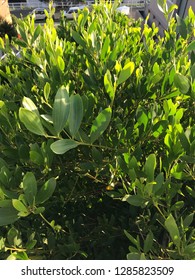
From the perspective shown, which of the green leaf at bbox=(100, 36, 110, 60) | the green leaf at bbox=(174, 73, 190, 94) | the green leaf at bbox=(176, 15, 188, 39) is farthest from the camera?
the green leaf at bbox=(176, 15, 188, 39)

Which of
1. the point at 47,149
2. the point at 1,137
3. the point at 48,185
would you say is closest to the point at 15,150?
the point at 1,137

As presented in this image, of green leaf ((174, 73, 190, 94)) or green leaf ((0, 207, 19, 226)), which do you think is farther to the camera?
green leaf ((174, 73, 190, 94))

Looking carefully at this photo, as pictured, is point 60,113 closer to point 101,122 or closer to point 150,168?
point 101,122

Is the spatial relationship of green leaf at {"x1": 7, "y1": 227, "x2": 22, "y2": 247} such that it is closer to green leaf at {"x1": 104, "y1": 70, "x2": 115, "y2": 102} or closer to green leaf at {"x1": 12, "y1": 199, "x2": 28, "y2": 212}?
green leaf at {"x1": 12, "y1": 199, "x2": 28, "y2": 212}

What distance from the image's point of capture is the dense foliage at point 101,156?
1564 millimetres

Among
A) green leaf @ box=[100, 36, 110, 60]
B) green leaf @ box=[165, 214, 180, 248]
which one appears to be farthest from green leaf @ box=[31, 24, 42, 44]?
green leaf @ box=[165, 214, 180, 248]

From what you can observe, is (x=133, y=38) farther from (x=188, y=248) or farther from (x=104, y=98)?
(x=188, y=248)

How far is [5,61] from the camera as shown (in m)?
4.74

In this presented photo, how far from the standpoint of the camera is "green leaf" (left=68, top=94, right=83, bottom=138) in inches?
59.4

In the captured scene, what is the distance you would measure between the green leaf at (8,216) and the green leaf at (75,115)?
0.53 meters

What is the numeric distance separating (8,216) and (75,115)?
25.5 inches

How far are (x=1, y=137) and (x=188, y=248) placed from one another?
1.51 metres

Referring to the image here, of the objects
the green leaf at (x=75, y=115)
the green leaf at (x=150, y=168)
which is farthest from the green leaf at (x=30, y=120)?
the green leaf at (x=150, y=168)

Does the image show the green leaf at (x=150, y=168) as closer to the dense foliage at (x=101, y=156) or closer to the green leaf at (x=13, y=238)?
the dense foliage at (x=101, y=156)
